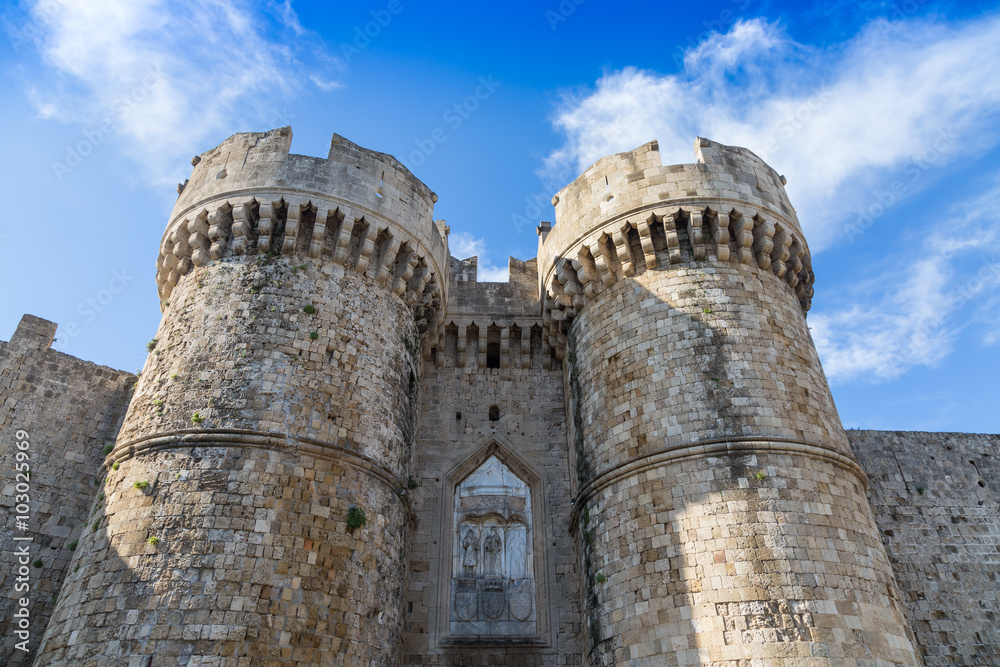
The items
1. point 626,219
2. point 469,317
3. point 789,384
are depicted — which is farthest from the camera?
point 469,317

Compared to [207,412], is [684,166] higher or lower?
higher

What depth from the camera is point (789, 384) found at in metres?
8.95

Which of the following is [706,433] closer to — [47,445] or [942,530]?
[942,530]

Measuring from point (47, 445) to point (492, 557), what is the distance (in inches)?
268

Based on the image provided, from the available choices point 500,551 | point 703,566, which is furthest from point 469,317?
point 703,566

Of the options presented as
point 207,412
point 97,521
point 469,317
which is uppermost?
point 469,317

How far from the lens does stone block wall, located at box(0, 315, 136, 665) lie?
870cm

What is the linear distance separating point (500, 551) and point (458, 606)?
1019 mm

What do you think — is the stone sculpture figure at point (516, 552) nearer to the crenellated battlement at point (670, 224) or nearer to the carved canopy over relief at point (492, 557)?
the carved canopy over relief at point (492, 557)

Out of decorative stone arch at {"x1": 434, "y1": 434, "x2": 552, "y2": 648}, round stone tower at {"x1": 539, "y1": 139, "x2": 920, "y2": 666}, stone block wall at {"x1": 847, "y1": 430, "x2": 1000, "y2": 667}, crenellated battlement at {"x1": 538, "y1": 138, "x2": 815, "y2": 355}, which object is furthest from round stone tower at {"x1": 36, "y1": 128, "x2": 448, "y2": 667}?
stone block wall at {"x1": 847, "y1": 430, "x2": 1000, "y2": 667}

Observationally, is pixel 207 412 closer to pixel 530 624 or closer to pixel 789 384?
pixel 530 624

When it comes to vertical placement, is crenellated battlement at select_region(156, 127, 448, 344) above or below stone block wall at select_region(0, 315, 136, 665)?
above

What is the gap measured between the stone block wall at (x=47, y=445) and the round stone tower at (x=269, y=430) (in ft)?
4.76

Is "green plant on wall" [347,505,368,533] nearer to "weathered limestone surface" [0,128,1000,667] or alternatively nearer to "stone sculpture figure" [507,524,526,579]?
"weathered limestone surface" [0,128,1000,667]
